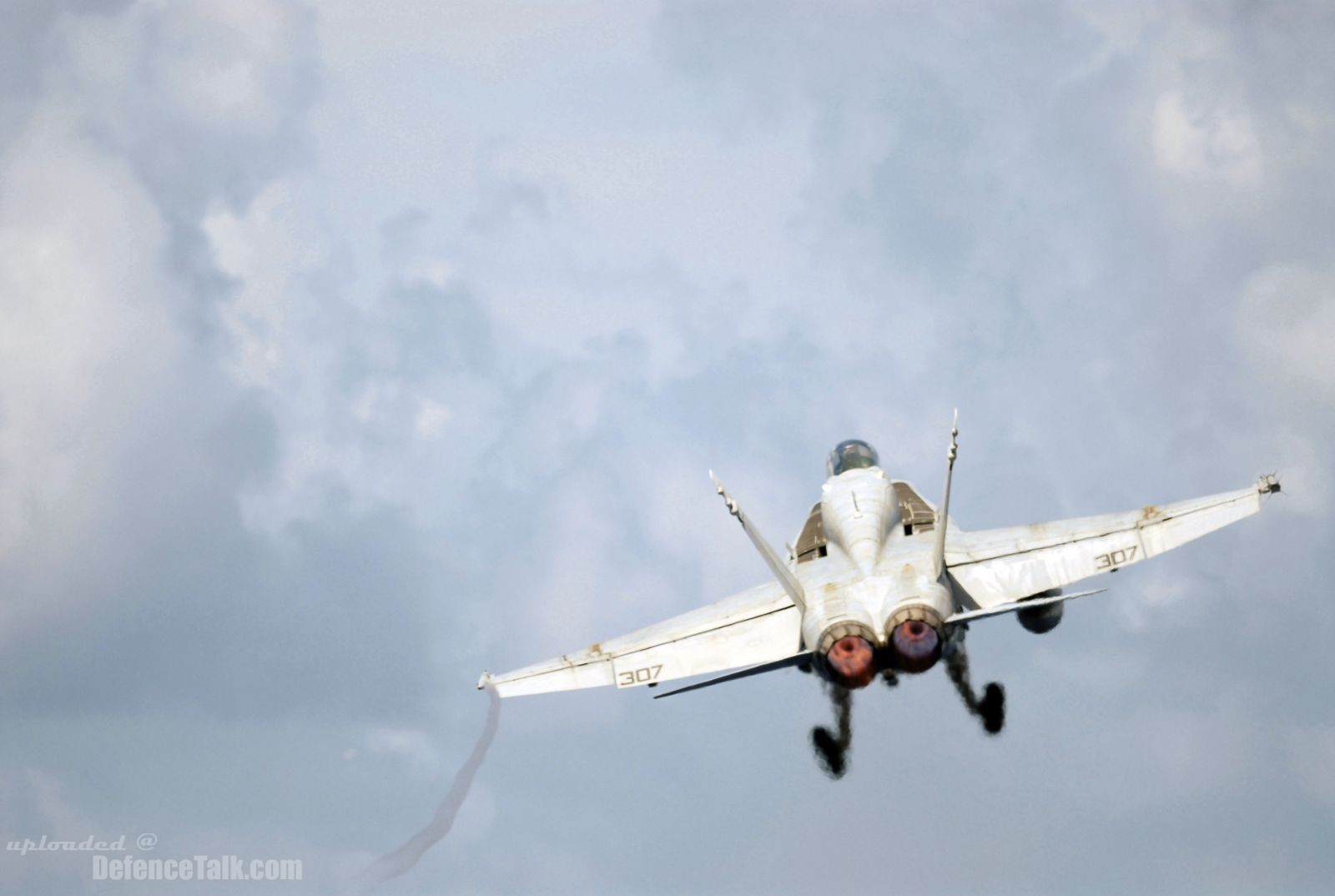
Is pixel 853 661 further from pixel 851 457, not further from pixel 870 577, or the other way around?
pixel 851 457

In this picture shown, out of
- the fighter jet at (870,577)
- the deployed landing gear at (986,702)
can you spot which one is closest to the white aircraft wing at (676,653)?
the fighter jet at (870,577)

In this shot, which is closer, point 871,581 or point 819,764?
point 871,581

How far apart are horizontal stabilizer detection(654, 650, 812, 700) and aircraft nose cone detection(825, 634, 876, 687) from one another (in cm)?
126

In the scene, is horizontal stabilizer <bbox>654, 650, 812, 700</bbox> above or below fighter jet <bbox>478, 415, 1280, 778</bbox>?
below

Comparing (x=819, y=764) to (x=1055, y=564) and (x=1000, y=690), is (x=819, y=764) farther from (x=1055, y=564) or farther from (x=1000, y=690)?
(x=1055, y=564)

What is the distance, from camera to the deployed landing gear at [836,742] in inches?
2146

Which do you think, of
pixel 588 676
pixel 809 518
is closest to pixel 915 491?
pixel 809 518

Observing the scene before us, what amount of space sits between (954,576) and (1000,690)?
3932 mm

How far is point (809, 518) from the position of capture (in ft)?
192

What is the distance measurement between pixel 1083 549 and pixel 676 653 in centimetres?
1258

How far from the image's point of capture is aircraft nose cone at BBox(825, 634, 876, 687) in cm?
4706

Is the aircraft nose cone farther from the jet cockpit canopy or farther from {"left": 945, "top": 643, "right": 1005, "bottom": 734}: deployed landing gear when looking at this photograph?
the jet cockpit canopy

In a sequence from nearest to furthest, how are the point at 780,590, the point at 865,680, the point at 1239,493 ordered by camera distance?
the point at 865,680
the point at 1239,493
the point at 780,590

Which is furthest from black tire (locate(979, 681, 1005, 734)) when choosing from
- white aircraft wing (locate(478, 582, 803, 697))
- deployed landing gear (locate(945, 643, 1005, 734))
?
white aircraft wing (locate(478, 582, 803, 697))
